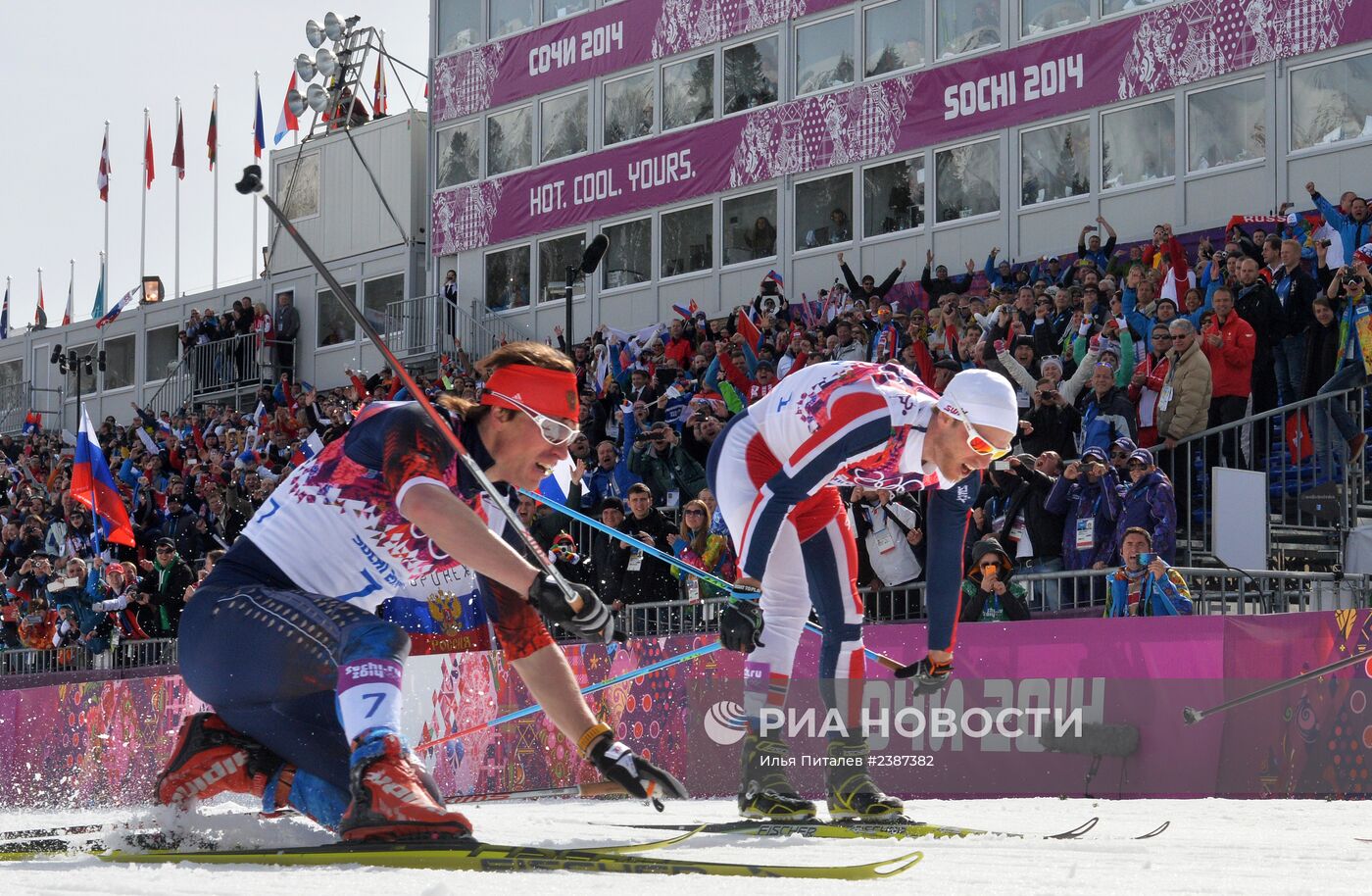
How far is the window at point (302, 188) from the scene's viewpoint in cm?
3300

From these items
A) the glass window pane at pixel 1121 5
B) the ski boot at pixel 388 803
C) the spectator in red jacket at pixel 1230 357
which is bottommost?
the ski boot at pixel 388 803

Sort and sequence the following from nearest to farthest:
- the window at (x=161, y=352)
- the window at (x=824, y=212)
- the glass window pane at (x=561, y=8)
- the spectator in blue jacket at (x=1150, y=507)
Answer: the spectator in blue jacket at (x=1150, y=507) → the window at (x=824, y=212) → the glass window pane at (x=561, y=8) → the window at (x=161, y=352)

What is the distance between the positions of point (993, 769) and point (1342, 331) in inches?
201

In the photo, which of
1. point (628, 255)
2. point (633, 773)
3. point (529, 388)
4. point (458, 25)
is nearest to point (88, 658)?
point (628, 255)

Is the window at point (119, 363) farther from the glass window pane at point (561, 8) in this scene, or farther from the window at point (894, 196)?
the window at point (894, 196)

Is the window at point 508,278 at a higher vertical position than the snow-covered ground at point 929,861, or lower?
higher

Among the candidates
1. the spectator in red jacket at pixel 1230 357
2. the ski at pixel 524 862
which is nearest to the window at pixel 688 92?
the spectator in red jacket at pixel 1230 357

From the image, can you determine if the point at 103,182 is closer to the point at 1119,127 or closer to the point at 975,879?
the point at 1119,127

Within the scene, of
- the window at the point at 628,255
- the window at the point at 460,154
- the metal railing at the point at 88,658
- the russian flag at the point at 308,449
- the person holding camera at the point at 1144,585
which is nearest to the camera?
the person holding camera at the point at 1144,585

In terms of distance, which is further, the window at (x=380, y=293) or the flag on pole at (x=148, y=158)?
the flag on pole at (x=148, y=158)

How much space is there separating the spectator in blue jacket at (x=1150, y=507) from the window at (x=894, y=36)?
489 inches

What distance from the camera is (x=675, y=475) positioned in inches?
601

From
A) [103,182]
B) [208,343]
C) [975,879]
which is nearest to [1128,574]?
[975,879]

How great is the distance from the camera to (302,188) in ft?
109
